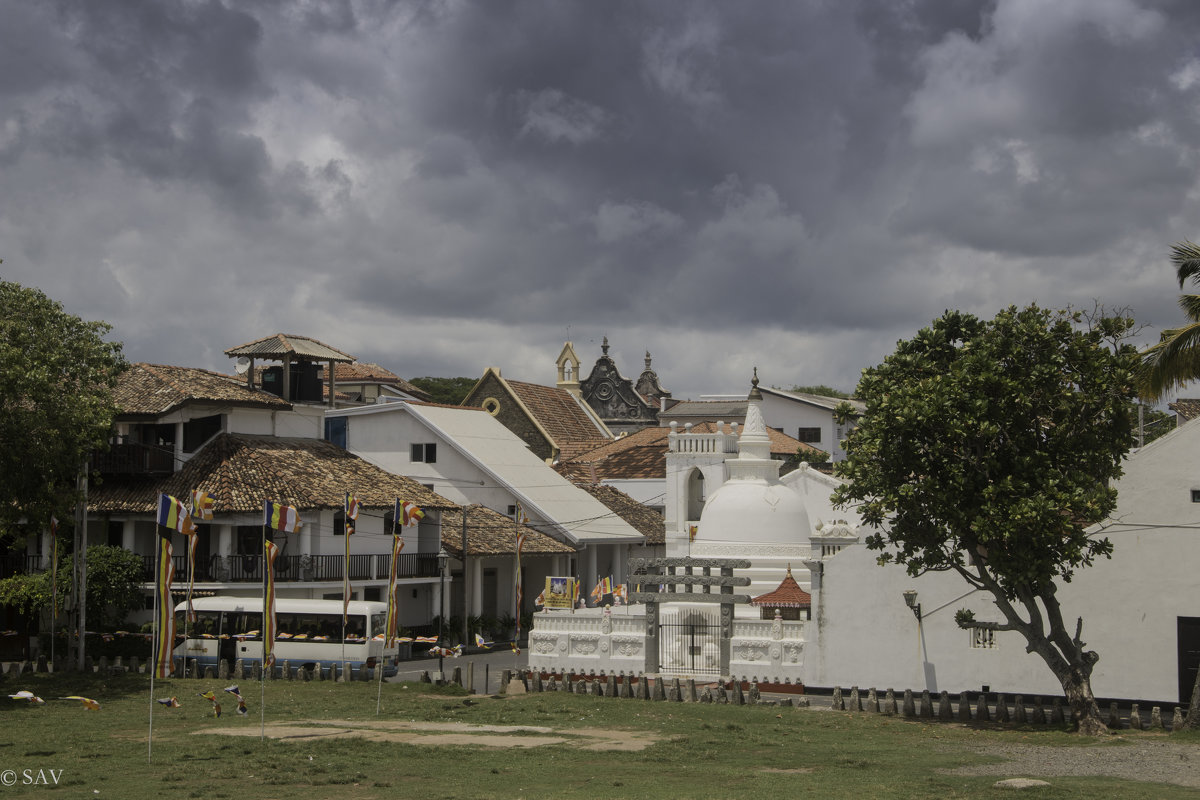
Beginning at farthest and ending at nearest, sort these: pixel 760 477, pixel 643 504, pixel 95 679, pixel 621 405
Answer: pixel 621 405 → pixel 643 504 → pixel 760 477 → pixel 95 679

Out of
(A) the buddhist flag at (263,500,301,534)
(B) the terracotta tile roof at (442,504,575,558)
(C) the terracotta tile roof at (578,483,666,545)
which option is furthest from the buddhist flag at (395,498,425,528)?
(C) the terracotta tile roof at (578,483,666,545)

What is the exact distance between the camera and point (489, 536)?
54.2 m

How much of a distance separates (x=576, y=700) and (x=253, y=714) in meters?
7.79

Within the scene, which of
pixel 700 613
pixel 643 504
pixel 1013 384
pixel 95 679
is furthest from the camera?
pixel 643 504

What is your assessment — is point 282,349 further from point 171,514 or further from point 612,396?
point 612,396

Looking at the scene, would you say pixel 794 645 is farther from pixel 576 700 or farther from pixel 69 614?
pixel 69 614

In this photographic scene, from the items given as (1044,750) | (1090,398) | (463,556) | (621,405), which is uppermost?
(621,405)

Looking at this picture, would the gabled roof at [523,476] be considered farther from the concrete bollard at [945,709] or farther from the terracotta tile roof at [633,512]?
the concrete bollard at [945,709]

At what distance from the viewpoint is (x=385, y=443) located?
62.2m

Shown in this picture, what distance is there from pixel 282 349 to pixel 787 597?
24584 mm

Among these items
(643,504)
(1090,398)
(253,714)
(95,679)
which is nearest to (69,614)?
(95,679)

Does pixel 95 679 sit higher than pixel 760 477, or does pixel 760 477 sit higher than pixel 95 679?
pixel 760 477

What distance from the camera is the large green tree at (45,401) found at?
1412 inches

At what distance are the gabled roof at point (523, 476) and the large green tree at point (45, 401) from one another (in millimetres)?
22102
